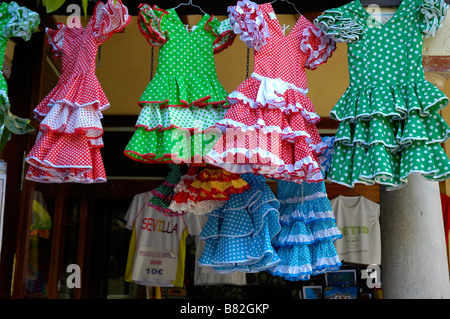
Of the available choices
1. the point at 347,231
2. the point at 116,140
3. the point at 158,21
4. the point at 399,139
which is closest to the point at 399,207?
the point at 399,139

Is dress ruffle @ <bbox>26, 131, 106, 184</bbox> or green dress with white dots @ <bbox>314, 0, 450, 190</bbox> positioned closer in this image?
green dress with white dots @ <bbox>314, 0, 450, 190</bbox>

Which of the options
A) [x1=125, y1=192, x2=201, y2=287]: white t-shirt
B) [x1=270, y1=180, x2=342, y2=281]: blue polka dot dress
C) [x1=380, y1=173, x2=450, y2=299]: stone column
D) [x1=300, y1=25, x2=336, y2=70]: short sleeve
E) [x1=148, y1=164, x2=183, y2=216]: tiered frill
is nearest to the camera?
[x1=380, y1=173, x2=450, y2=299]: stone column

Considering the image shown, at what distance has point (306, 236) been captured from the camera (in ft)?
11.5

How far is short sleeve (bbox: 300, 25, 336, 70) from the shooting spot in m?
3.27

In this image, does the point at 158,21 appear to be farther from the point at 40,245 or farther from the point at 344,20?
the point at 40,245

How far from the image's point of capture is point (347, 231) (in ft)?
19.0

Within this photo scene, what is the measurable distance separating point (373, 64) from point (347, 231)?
3.05m

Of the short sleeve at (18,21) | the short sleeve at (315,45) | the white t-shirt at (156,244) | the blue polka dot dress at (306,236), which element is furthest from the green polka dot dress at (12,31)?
the white t-shirt at (156,244)

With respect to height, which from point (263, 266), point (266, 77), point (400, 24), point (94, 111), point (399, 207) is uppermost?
point (400, 24)

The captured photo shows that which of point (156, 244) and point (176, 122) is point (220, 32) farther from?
point (156, 244)

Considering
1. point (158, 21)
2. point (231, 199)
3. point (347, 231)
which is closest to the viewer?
point (158, 21)

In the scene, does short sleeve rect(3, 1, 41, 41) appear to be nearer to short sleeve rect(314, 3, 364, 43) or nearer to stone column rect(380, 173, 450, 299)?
short sleeve rect(314, 3, 364, 43)

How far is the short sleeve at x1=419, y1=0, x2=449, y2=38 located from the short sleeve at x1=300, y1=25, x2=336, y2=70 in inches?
21.3

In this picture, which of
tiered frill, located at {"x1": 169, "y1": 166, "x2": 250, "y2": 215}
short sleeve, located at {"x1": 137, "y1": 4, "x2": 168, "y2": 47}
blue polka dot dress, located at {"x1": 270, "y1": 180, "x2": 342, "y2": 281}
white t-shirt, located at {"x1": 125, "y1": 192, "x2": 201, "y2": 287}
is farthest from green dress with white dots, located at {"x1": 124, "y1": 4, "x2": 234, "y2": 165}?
white t-shirt, located at {"x1": 125, "y1": 192, "x2": 201, "y2": 287}
